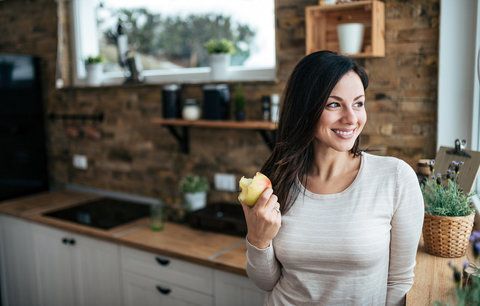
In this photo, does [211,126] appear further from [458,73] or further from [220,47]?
[458,73]

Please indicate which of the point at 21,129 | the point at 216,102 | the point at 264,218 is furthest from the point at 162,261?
the point at 21,129

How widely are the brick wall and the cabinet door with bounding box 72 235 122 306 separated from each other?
52cm

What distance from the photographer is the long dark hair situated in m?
1.36

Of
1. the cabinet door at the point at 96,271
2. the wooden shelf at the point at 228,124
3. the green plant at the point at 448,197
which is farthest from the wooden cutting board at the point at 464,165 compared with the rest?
the cabinet door at the point at 96,271

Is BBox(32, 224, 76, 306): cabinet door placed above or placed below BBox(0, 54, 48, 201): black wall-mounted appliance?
below

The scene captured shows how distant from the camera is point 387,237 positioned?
1.35m

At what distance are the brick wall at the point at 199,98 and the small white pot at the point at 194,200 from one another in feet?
0.39

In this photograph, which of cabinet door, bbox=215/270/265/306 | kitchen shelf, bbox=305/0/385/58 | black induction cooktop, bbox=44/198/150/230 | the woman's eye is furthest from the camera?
black induction cooktop, bbox=44/198/150/230

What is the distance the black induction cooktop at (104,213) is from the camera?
3.01 m

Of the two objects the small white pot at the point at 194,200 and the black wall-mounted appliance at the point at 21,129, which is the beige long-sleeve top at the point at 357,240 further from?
the black wall-mounted appliance at the point at 21,129

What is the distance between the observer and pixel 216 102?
273 centimetres

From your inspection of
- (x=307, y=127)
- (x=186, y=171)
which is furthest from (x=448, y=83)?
(x=186, y=171)

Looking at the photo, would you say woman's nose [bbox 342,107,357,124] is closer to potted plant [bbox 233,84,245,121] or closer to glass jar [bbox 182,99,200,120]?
potted plant [bbox 233,84,245,121]

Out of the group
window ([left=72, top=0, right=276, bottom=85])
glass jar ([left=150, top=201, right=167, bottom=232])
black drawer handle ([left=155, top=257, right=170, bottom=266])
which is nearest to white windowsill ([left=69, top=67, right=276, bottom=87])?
window ([left=72, top=0, right=276, bottom=85])
